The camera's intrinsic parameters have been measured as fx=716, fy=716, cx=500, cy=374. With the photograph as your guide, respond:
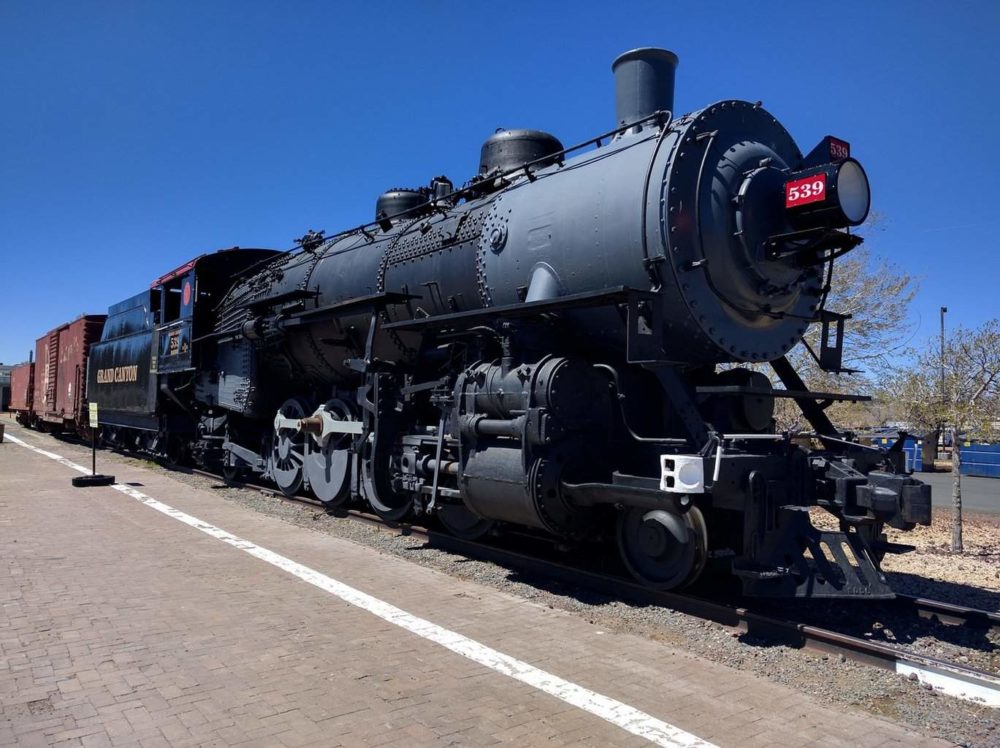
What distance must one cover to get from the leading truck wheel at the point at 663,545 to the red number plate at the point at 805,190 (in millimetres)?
2433

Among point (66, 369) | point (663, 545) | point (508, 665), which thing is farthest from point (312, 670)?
point (66, 369)

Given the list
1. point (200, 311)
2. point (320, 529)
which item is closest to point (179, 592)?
point (320, 529)

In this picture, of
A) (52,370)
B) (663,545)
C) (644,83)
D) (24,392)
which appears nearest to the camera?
(663,545)

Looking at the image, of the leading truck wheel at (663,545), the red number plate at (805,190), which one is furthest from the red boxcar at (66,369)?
the red number plate at (805,190)

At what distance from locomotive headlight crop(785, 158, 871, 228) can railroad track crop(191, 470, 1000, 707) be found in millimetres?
2925

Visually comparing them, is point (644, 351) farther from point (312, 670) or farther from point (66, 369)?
point (66, 369)

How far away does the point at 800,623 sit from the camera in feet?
16.7

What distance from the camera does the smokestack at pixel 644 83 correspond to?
650 centimetres

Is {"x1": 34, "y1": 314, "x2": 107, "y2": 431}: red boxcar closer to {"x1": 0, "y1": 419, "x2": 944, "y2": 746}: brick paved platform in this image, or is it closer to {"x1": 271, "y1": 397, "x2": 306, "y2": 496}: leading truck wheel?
{"x1": 271, "y1": 397, "x2": 306, "y2": 496}: leading truck wheel

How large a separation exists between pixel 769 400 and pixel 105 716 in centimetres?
499

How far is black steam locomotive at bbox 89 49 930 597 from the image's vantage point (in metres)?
5.04

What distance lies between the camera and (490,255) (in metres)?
6.75

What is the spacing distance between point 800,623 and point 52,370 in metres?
28.9

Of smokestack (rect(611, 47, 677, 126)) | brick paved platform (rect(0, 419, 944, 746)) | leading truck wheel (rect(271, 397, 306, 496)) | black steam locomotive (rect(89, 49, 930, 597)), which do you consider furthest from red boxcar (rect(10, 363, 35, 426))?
smokestack (rect(611, 47, 677, 126))
